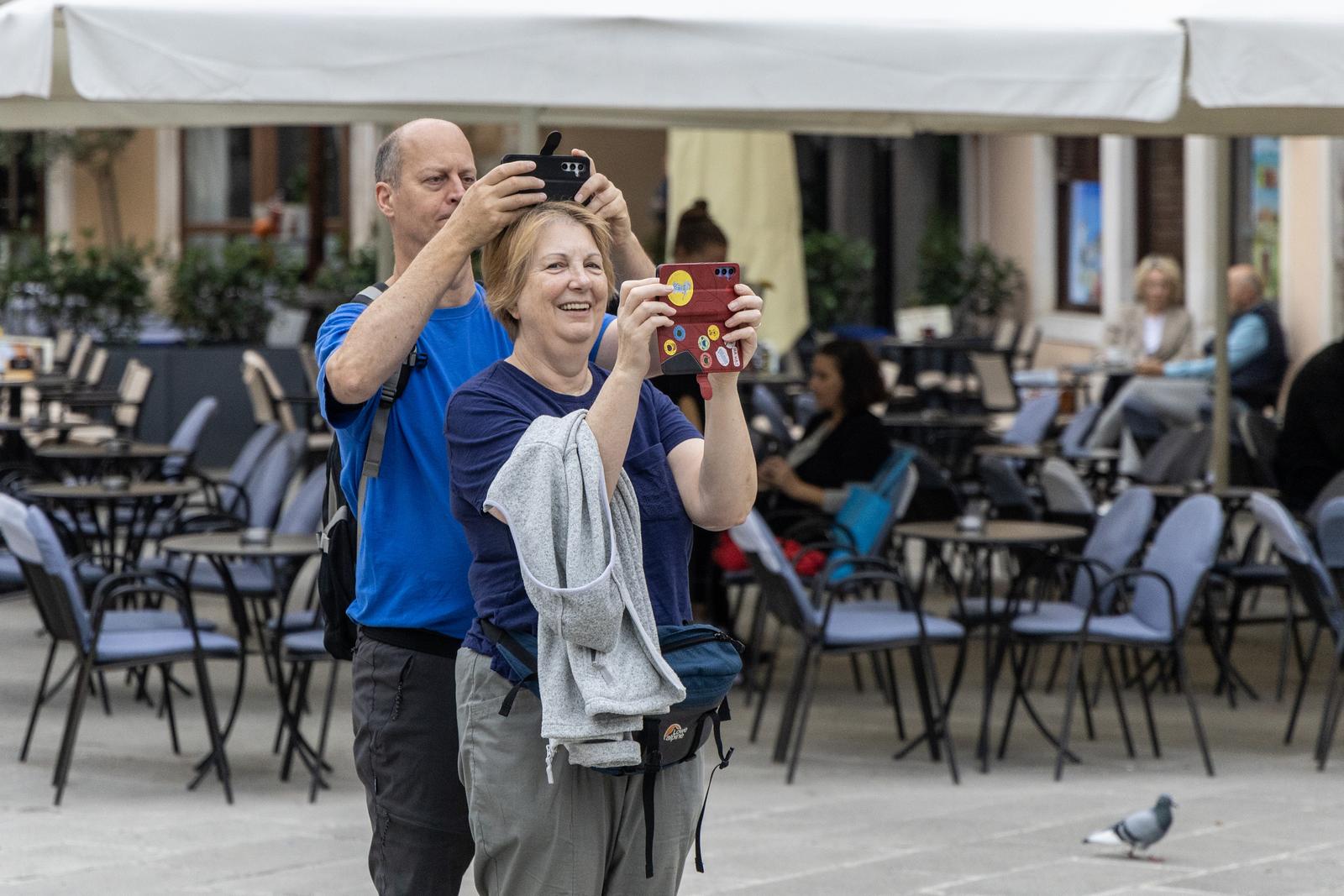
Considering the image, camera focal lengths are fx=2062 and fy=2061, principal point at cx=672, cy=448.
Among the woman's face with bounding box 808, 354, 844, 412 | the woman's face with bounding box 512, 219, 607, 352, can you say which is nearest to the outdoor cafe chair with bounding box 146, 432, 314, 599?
the woman's face with bounding box 808, 354, 844, 412

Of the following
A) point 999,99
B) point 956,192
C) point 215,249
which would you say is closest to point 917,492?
point 999,99

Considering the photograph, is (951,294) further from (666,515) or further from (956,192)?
(666,515)

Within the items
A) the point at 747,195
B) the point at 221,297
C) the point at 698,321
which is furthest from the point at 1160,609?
the point at 221,297

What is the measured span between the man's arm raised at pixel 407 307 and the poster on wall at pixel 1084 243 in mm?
17177

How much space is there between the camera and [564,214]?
2988 mm

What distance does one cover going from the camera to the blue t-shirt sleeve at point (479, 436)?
9.50ft

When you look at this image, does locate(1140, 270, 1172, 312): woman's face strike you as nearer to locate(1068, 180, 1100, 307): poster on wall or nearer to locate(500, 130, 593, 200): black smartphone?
locate(1068, 180, 1100, 307): poster on wall

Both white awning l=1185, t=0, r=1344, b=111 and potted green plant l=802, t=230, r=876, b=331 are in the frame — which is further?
potted green plant l=802, t=230, r=876, b=331

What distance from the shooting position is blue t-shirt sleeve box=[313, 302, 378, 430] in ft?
Result: 10.4

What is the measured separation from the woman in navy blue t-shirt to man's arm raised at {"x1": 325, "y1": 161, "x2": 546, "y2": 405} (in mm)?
48

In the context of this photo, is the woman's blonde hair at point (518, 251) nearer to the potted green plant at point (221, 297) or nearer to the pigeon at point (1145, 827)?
the pigeon at point (1145, 827)

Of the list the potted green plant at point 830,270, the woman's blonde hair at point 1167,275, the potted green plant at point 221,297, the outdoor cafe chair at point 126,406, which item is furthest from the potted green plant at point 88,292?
the woman's blonde hair at point 1167,275

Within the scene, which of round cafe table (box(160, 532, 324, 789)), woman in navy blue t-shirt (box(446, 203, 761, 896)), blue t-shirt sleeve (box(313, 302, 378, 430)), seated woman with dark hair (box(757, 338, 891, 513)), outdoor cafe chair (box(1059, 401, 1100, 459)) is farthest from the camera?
outdoor cafe chair (box(1059, 401, 1100, 459))

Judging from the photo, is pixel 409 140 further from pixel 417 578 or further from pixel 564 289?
pixel 417 578
